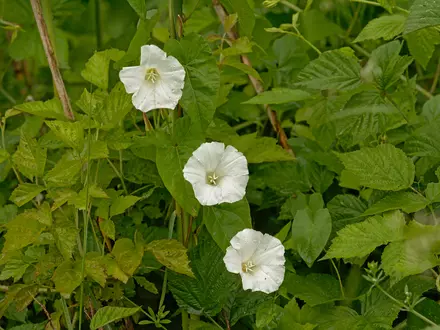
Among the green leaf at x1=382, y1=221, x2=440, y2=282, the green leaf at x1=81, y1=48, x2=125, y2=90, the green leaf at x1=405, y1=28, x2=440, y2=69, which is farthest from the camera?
the green leaf at x1=405, y1=28, x2=440, y2=69

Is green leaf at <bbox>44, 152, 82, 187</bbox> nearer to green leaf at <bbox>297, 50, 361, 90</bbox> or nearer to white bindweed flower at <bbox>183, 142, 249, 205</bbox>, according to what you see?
white bindweed flower at <bbox>183, 142, 249, 205</bbox>

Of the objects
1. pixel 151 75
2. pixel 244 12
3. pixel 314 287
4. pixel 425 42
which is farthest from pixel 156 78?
pixel 425 42

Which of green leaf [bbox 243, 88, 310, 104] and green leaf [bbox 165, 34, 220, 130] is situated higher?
green leaf [bbox 165, 34, 220, 130]

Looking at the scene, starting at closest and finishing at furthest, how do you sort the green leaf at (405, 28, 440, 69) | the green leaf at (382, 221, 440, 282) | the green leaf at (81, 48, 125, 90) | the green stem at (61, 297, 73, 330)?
1. the green leaf at (382, 221, 440, 282)
2. the green stem at (61, 297, 73, 330)
3. the green leaf at (81, 48, 125, 90)
4. the green leaf at (405, 28, 440, 69)

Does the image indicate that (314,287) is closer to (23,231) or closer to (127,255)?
(127,255)

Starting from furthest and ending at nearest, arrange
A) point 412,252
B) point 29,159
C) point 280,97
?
1. point 280,97
2. point 29,159
3. point 412,252

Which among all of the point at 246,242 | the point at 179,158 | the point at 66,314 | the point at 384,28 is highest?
the point at 384,28

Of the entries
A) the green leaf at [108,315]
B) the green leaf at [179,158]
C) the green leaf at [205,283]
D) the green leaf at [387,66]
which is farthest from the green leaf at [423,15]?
the green leaf at [108,315]

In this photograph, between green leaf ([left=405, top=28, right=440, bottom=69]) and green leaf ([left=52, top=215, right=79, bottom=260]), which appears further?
green leaf ([left=405, top=28, right=440, bottom=69])

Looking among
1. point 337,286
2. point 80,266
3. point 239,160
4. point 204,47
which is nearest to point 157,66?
point 204,47

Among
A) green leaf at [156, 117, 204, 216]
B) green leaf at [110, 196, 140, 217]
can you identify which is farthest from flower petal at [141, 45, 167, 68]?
green leaf at [110, 196, 140, 217]
